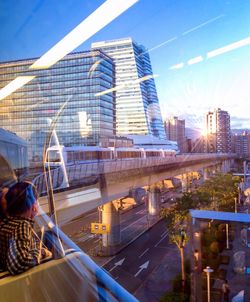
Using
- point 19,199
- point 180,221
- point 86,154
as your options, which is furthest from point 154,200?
point 19,199

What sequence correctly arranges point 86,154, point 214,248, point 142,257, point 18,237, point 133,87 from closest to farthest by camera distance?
point 18,237 < point 214,248 < point 133,87 < point 86,154 < point 142,257

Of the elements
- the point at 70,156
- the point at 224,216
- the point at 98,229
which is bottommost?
the point at 98,229

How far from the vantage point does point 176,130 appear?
7.61ft

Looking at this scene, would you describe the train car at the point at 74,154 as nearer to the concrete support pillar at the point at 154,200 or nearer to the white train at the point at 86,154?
the white train at the point at 86,154

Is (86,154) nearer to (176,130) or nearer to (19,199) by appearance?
(176,130)

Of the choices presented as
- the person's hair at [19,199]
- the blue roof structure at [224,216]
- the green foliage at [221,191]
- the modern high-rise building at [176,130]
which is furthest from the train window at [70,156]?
the person's hair at [19,199]

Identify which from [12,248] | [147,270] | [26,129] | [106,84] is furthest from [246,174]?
[147,270]

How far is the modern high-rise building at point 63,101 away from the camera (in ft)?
6.07

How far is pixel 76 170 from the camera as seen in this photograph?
7.64 ft

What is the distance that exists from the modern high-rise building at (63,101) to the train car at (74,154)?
102 mm

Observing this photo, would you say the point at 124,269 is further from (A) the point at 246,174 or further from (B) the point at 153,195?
(A) the point at 246,174

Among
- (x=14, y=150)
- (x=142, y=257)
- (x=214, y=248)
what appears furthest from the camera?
(x=142, y=257)

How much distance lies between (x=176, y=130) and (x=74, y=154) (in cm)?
97

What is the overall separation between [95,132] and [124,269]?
6.84ft
